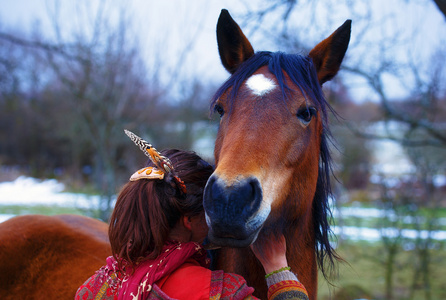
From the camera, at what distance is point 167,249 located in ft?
5.56

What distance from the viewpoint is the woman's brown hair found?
5.47ft

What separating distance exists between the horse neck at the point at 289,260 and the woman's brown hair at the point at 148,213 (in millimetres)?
457

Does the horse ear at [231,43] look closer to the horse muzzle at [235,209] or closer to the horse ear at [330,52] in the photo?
the horse ear at [330,52]

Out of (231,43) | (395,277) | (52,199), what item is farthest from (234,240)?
(52,199)

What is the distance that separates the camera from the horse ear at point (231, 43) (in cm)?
222

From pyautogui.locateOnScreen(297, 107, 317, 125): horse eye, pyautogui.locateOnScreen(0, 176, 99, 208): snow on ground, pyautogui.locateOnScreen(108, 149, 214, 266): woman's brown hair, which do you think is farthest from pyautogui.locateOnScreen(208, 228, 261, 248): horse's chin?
pyautogui.locateOnScreen(0, 176, 99, 208): snow on ground

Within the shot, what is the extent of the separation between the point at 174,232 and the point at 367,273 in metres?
8.84

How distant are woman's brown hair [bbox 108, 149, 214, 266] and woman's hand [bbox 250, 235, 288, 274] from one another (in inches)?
15.2

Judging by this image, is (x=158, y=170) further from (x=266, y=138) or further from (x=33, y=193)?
(x=33, y=193)

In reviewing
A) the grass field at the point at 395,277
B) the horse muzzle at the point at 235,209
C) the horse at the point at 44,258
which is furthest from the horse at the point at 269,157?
the grass field at the point at 395,277

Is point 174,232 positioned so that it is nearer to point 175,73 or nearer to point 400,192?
point 175,73

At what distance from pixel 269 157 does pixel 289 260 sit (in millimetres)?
734

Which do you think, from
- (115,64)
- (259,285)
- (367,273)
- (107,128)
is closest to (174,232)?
(259,285)

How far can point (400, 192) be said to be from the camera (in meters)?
7.48
